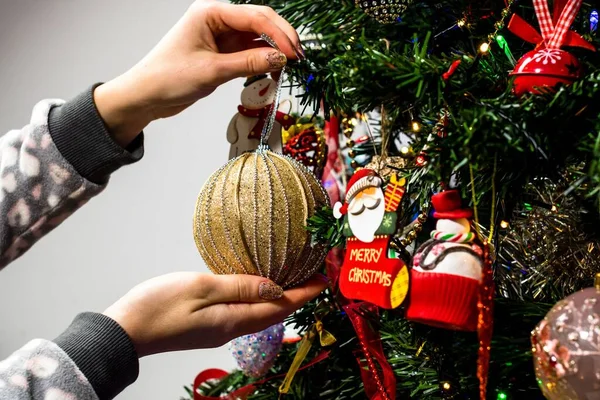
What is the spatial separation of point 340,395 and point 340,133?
0.34 m

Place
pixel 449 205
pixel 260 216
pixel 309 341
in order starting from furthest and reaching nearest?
pixel 309 341 → pixel 260 216 → pixel 449 205

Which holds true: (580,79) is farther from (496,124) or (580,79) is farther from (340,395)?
(340,395)

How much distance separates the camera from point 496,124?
416mm

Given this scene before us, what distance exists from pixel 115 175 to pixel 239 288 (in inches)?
38.4

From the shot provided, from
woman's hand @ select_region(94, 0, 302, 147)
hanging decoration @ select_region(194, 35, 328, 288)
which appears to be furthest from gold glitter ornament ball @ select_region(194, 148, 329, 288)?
woman's hand @ select_region(94, 0, 302, 147)

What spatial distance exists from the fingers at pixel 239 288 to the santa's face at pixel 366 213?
13cm

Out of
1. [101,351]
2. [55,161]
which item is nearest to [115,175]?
[55,161]

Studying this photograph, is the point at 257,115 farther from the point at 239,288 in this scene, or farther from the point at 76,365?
the point at 76,365

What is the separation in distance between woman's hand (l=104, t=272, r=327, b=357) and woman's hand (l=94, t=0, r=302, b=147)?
214mm

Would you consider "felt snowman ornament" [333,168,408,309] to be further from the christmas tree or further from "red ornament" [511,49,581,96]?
"red ornament" [511,49,581,96]

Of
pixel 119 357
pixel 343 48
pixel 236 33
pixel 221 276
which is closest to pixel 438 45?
pixel 343 48

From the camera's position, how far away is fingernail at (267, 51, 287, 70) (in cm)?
65

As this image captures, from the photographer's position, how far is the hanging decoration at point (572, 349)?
385mm

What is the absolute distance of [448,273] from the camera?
468 millimetres
